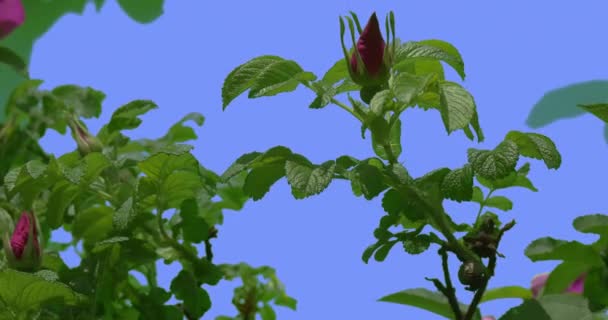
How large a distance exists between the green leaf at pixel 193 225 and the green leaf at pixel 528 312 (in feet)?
0.90

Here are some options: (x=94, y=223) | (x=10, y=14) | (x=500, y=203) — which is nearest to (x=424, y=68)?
(x=500, y=203)

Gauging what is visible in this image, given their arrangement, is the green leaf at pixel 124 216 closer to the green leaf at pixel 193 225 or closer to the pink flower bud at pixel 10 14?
the green leaf at pixel 193 225

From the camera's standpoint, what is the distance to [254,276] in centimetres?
109

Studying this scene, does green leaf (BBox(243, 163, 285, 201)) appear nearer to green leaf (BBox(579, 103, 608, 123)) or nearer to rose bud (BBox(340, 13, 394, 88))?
rose bud (BBox(340, 13, 394, 88))

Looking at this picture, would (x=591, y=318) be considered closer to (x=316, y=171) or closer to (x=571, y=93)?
(x=316, y=171)

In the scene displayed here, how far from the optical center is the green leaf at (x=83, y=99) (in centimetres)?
104

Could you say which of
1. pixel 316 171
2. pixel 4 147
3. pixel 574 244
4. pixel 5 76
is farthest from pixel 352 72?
pixel 5 76

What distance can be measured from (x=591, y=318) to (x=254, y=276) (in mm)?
521

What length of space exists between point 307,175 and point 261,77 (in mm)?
77

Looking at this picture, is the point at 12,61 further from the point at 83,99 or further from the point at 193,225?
the point at 193,225

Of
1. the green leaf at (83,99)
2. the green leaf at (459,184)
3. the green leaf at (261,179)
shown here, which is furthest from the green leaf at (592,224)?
the green leaf at (83,99)

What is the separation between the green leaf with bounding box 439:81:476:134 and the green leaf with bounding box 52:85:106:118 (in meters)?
0.55

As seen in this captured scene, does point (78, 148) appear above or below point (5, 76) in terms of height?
below

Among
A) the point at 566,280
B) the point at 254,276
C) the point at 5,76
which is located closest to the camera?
the point at 566,280
